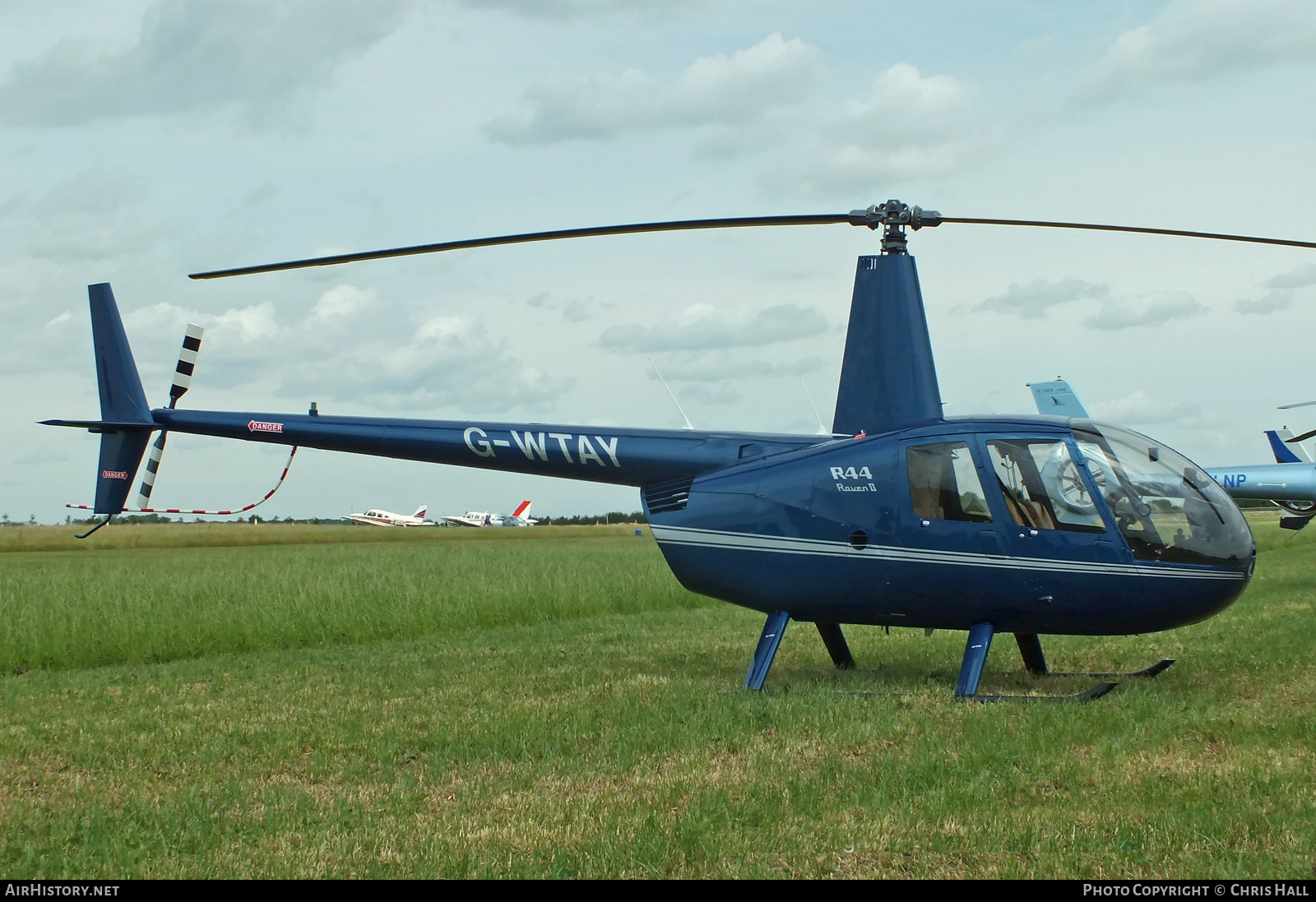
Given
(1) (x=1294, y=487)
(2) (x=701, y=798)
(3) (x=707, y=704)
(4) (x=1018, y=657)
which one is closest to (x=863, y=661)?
(4) (x=1018, y=657)

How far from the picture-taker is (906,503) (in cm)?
850

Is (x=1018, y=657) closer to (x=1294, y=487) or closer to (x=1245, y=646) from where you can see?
(x=1245, y=646)

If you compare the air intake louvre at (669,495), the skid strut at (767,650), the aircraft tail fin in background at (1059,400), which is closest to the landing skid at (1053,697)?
the skid strut at (767,650)

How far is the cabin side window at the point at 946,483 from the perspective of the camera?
832 centimetres

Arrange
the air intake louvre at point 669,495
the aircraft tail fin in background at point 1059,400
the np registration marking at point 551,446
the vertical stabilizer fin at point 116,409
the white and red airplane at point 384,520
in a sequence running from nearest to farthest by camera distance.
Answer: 1. the air intake louvre at point 669,495
2. the np registration marking at point 551,446
3. the vertical stabilizer fin at point 116,409
4. the aircraft tail fin in background at point 1059,400
5. the white and red airplane at point 384,520

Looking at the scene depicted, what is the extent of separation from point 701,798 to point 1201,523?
15.1 ft

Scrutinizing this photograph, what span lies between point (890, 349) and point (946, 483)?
1.24 meters

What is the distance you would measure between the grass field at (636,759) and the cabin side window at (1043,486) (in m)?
1.31

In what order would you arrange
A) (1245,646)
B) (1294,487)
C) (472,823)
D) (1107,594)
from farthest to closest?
(1294,487)
(1245,646)
(1107,594)
(472,823)

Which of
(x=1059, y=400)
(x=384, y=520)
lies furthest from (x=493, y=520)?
(x=1059, y=400)

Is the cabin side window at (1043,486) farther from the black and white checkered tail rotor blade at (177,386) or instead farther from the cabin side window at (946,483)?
the black and white checkered tail rotor blade at (177,386)

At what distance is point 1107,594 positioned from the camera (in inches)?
316

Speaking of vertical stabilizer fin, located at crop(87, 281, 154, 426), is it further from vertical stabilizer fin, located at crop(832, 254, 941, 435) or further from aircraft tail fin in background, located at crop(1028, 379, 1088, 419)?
aircraft tail fin in background, located at crop(1028, 379, 1088, 419)

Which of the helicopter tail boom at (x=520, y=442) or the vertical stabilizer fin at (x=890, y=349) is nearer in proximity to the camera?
the vertical stabilizer fin at (x=890, y=349)
